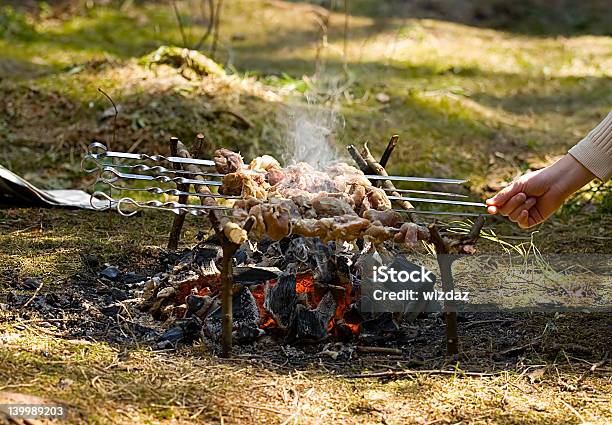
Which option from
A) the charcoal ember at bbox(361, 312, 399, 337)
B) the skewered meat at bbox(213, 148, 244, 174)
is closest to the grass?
the charcoal ember at bbox(361, 312, 399, 337)

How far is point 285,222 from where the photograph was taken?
9.62 ft

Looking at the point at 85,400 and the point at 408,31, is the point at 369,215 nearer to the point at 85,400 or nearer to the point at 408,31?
the point at 85,400

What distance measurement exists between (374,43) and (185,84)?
3.10 meters

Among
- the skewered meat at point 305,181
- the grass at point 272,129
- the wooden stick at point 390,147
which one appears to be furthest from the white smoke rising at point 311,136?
the skewered meat at point 305,181

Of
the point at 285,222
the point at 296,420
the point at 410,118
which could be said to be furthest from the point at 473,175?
the point at 296,420

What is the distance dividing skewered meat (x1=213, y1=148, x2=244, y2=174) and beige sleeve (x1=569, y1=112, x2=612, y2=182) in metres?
1.29

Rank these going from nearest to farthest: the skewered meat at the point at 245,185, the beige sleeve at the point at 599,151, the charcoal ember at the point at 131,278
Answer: the beige sleeve at the point at 599,151
the skewered meat at the point at 245,185
the charcoal ember at the point at 131,278

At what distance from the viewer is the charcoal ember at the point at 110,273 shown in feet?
12.2

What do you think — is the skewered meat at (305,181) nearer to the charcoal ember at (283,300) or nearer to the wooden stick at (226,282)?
the charcoal ember at (283,300)

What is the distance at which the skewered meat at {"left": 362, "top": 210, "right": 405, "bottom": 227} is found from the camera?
3082 mm

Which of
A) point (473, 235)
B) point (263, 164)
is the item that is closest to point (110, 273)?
point (263, 164)

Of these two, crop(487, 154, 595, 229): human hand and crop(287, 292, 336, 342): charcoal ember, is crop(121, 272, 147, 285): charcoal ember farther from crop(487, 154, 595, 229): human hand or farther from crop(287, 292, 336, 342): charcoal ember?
crop(487, 154, 595, 229): human hand

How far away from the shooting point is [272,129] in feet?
18.9

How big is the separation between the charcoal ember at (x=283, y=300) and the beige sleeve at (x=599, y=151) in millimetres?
1141
